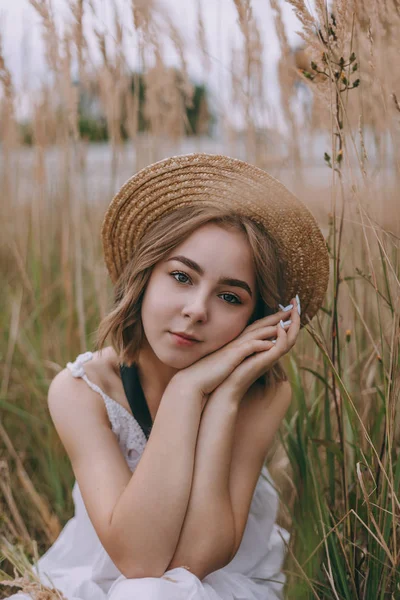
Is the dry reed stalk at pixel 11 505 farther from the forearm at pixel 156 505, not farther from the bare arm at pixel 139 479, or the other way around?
the forearm at pixel 156 505

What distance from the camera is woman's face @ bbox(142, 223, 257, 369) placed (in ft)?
4.66

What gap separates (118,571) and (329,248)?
100cm

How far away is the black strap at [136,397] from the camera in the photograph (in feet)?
5.54

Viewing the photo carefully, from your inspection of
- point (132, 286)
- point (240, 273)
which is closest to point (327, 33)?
point (240, 273)

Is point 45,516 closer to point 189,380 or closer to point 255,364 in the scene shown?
point 189,380

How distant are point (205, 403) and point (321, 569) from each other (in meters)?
0.50

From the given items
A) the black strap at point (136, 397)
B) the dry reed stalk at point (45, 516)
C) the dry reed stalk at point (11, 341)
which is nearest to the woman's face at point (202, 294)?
the black strap at point (136, 397)

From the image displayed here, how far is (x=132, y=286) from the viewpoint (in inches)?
62.4

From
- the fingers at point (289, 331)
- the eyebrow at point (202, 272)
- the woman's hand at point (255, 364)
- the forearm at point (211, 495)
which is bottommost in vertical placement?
the forearm at point (211, 495)

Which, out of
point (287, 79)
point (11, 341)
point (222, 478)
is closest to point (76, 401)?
point (222, 478)

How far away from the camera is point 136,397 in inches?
66.8

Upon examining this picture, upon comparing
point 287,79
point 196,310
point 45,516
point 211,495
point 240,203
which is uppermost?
point 287,79

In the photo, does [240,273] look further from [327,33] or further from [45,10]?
[45,10]

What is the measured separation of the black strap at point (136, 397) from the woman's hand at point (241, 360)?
21 centimetres
